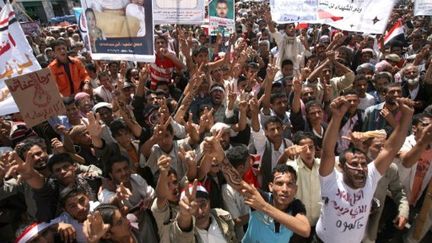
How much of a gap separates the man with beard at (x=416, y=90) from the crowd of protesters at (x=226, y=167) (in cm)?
2

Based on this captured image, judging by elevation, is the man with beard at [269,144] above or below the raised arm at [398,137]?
below

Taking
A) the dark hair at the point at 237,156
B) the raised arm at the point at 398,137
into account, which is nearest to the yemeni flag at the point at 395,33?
the raised arm at the point at 398,137

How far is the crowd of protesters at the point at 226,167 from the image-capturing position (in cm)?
254

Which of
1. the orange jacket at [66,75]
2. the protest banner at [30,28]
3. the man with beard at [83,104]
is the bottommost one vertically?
the protest banner at [30,28]

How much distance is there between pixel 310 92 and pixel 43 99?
316 cm

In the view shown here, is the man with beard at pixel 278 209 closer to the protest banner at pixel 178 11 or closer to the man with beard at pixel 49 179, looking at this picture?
the man with beard at pixel 49 179

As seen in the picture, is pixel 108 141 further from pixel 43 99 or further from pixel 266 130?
pixel 266 130

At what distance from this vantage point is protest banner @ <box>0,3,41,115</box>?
3.49 metres

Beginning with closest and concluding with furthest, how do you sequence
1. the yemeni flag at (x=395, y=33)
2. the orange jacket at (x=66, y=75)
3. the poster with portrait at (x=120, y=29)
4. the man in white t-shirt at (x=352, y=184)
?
the man in white t-shirt at (x=352, y=184) < the poster with portrait at (x=120, y=29) < the orange jacket at (x=66, y=75) < the yemeni flag at (x=395, y=33)

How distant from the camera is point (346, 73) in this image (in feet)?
17.3

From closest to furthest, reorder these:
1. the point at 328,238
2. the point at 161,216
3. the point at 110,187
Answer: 1. the point at 161,216
2. the point at 328,238
3. the point at 110,187

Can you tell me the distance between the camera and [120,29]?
450 cm

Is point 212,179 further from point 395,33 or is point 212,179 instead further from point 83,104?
point 395,33

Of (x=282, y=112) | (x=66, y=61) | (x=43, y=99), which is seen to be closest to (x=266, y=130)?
(x=282, y=112)
